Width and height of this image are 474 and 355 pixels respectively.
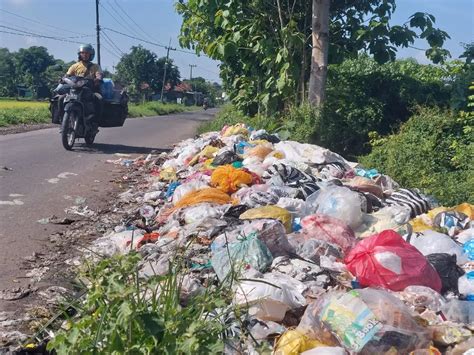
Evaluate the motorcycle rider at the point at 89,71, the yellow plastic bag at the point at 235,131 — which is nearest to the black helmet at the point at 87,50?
the motorcycle rider at the point at 89,71

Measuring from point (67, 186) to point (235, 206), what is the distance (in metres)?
2.92

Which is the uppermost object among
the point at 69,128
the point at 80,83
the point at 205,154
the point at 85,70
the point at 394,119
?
the point at 85,70

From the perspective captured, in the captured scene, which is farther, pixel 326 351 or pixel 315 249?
pixel 315 249

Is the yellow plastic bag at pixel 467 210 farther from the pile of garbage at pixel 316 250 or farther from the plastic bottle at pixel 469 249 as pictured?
the plastic bottle at pixel 469 249

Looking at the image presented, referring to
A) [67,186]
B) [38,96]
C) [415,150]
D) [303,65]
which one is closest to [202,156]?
[67,186]

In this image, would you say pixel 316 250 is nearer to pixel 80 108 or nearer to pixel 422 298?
pixel 422 298

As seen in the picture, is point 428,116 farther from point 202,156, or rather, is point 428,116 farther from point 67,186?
point 67,186

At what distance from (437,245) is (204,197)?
7.26 feet

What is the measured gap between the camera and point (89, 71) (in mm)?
10930

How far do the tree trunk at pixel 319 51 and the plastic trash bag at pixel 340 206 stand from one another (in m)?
5.27

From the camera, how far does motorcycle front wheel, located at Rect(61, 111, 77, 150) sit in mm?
10258

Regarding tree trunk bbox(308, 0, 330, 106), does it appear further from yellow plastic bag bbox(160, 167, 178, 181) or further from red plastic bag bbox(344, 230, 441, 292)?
red plastic bag bbox(344, 230, 441, 292)

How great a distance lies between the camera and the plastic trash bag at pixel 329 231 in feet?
15.3

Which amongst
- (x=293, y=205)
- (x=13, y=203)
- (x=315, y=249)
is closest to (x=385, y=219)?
(x=293, y=205)
